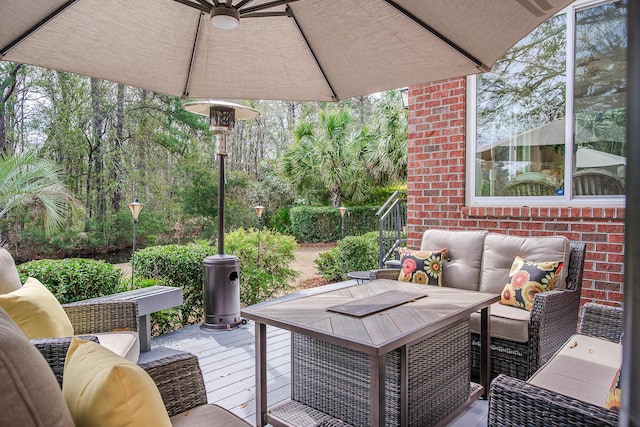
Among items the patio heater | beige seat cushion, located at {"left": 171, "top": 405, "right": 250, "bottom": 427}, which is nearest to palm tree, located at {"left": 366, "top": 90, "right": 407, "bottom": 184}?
the patio heater

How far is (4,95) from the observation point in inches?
349

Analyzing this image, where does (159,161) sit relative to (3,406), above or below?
above

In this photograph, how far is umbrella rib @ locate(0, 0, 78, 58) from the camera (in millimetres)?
2076

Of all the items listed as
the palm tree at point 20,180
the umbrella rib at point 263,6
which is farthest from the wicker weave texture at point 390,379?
the palm tree at point 20,180

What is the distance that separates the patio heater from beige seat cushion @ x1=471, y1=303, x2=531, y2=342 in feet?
7.43

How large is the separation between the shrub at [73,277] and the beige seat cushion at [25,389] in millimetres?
2982

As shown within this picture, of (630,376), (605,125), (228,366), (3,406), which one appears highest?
(605,125)

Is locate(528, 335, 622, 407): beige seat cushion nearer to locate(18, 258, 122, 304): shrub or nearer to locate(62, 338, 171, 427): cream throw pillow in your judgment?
locate(62, 338, 171, 427): cream throw pillow

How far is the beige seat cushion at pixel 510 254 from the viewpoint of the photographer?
3131 mm

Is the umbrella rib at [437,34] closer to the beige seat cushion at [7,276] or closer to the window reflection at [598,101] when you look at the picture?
the window reflection at [598,101]

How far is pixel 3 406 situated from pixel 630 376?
0.84 meters

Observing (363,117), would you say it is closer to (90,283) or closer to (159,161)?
(159,161)

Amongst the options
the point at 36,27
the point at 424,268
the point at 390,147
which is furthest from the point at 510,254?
the point at 390,147

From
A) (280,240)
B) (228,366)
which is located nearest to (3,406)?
(228,366)
